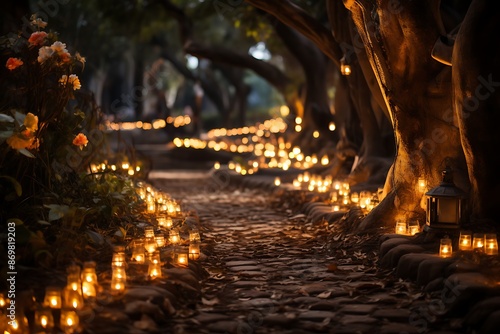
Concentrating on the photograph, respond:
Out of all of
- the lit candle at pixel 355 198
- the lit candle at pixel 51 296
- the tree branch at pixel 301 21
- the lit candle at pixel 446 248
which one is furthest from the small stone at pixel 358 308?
the tree branch at pixel 301 21

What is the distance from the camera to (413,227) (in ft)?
24.1

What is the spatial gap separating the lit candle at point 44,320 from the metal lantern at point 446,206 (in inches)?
155

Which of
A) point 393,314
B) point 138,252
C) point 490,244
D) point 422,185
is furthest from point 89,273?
point 422,185

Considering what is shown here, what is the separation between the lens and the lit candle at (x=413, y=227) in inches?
289

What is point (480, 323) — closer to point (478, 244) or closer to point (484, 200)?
point (478, 244)

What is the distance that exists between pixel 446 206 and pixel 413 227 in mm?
704

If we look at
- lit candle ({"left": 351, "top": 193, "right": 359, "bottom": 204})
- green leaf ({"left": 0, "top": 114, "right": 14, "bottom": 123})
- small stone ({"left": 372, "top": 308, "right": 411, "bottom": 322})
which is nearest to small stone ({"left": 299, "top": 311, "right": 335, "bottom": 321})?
small stone ({"left": 372, "top": 308, "right": 411, "bottom": 322})

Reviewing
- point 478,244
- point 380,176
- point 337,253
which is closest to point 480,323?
point 478,244

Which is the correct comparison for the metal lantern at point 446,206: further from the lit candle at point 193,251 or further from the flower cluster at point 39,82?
the flower cluster at point 39,82

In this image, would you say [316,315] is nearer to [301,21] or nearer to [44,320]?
[44,320]

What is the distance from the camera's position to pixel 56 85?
743cm

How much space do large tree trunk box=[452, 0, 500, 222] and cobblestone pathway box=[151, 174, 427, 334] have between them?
138 cm

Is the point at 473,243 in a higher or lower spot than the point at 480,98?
lower

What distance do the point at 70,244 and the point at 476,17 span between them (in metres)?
4.35
